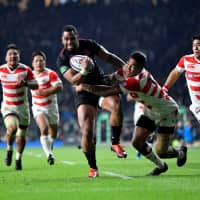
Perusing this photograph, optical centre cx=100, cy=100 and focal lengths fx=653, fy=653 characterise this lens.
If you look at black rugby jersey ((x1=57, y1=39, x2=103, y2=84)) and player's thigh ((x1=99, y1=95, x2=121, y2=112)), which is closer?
black rugby jersey ((x1=57, y1=39, x2=103, y2=84))

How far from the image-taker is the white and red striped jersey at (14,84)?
13.2 m

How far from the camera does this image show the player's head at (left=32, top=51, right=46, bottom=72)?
48.7 feet

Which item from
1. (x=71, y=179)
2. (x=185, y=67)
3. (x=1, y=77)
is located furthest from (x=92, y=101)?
(x=1, y=77)

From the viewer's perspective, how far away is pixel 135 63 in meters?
9.13

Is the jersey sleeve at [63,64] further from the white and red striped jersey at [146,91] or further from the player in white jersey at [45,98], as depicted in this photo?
the player in white jersey at [45,98]

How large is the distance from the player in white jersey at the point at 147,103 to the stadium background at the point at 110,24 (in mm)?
31937

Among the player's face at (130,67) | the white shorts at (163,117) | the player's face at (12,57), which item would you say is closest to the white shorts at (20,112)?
the player's face at (12,57)

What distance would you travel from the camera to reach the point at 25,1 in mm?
43781

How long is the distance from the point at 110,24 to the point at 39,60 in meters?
29.5

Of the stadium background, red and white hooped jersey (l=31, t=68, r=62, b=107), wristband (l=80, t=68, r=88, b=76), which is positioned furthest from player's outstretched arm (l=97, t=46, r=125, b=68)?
the stadium background

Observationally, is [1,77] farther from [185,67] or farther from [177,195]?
[177,195]

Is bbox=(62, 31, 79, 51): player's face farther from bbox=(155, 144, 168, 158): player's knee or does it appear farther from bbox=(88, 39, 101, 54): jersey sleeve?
bbox=(155, 144, 168, 158): player's knee

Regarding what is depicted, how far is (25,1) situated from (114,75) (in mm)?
34866

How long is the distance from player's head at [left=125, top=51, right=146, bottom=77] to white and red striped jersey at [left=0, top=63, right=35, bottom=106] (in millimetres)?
4283
